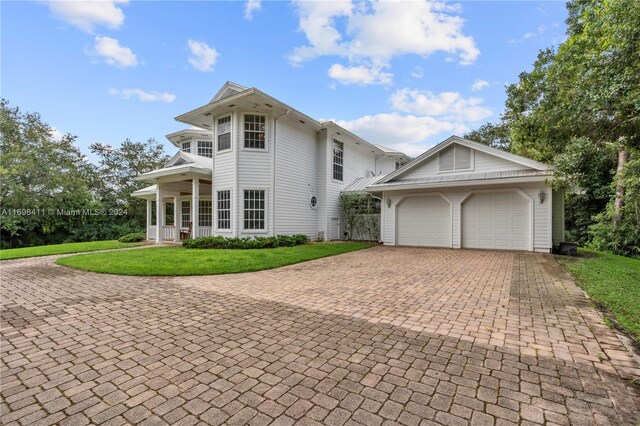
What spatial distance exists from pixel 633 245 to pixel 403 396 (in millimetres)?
18417

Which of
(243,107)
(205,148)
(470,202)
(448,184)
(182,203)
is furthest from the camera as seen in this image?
(205,148)

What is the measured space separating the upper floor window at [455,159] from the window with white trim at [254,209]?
26.6ft

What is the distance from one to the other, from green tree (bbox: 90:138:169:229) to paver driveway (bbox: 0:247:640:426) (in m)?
23.0

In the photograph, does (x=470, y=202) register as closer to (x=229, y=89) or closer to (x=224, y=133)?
(x=224, y=133)

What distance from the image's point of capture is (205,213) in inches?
629

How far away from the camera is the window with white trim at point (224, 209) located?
13.3 m

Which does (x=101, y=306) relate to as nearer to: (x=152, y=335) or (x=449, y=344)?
(x=152, y=335)

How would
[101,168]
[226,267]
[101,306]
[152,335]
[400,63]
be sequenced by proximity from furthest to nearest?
[101,168]
[400,63]
[226,267]
[101,306]
[152,335]

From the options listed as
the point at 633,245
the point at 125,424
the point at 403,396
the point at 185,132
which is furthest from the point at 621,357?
the point at 185,132

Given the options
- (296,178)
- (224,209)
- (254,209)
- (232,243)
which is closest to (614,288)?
(232,243)

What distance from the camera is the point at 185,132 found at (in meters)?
18.0

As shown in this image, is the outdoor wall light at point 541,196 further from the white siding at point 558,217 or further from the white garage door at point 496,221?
the white siding at point 558,217

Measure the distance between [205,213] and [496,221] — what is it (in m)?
13.8

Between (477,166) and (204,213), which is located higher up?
(477,166)
